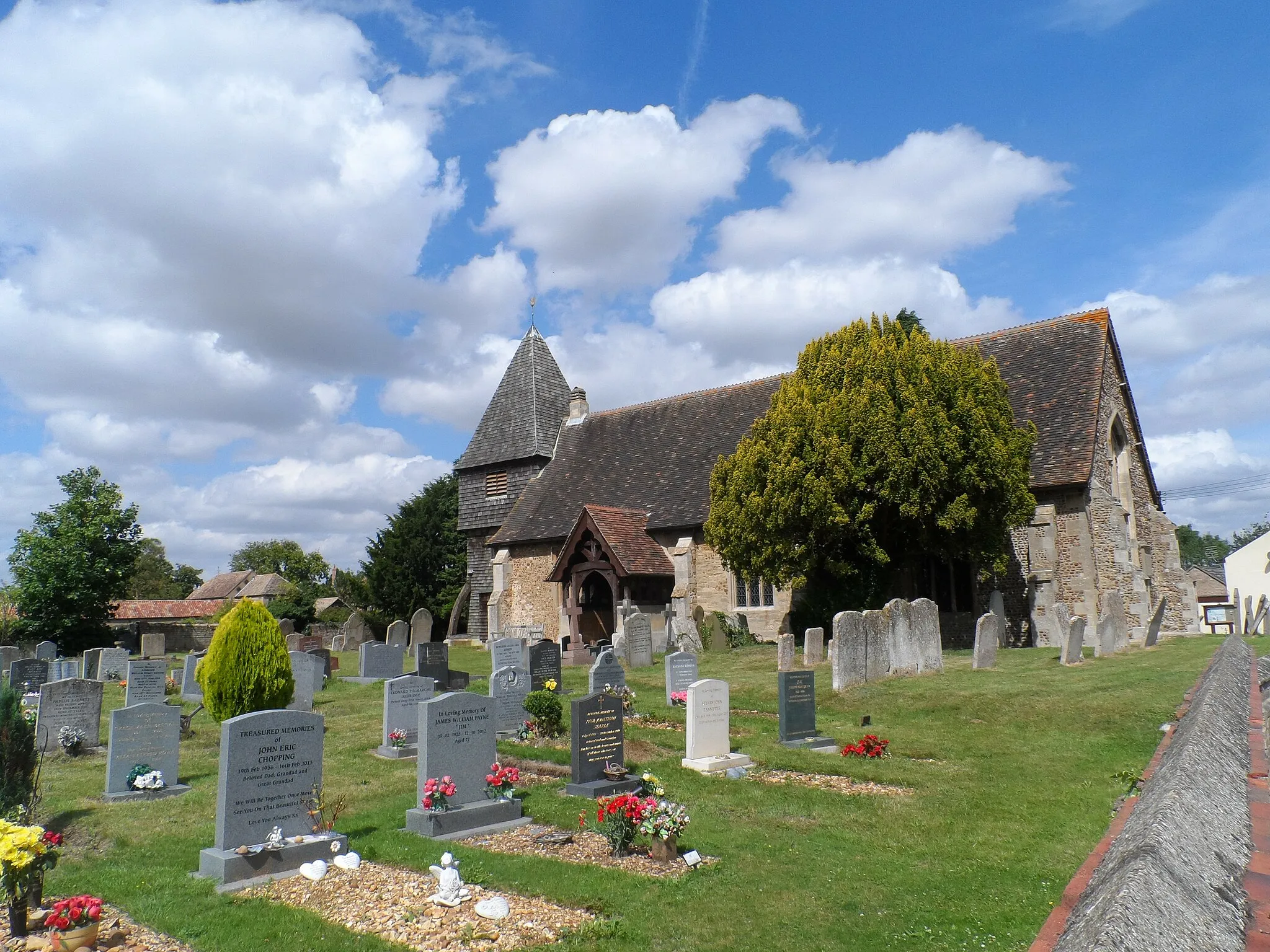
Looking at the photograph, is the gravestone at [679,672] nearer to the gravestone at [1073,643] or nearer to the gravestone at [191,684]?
the gravestone at [1073,643]

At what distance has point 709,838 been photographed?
294 inches

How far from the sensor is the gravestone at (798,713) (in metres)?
11.5

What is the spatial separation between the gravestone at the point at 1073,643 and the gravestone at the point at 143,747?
15400 mm

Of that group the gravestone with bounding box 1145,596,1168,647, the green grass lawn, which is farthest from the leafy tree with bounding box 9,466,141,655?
the gravestone with bounding box 1145,596,1168,647

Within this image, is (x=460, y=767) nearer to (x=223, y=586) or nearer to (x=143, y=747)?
(x=143, y=747)

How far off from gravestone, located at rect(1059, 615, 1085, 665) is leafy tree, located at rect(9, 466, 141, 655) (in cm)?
3411

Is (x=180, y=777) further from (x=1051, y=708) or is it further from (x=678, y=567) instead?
(x=678, y=567)

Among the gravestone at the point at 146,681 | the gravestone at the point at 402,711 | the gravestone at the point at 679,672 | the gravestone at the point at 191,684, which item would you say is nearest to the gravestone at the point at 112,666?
the gravestone at the point at 191,684

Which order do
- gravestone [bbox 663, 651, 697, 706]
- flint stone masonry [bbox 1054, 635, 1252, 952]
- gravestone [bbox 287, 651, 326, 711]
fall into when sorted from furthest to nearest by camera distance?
gravestone [bbox 287, 651, 326, 711] < gravestone [bbox 663, 651, 697, 706] < flint stone masonry [bbox 1054, 635, 1252, 952]

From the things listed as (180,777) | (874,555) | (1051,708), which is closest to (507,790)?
(180,777)

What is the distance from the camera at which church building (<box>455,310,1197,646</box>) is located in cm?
2194

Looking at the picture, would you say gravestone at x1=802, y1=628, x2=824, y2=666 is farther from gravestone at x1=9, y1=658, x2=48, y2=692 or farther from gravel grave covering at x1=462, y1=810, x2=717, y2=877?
gravestone at x1=9, y1=658, x2=48, y2=692

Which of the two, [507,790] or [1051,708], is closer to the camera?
[507,790]

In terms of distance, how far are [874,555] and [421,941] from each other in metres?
16.5
